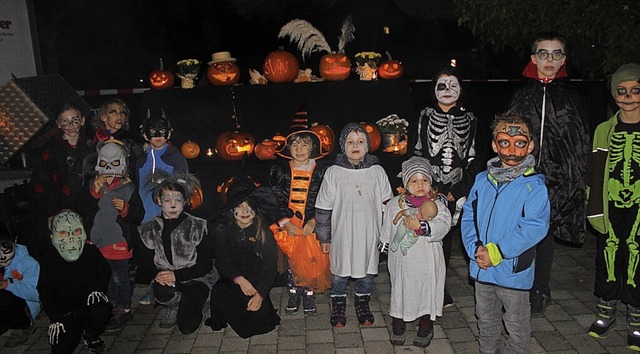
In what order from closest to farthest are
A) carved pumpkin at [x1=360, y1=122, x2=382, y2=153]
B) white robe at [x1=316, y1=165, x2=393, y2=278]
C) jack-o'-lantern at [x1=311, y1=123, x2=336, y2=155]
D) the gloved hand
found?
1. the gloved hand
2. white robe at [x1=316, y1=165, x2=393, y2=278]
3. jack-o'-lantern at [x1=311, y1=123, x2=336, y2=155]
4. carved pumpkin at [x1=360, y1=122, x2=382, y2=153]

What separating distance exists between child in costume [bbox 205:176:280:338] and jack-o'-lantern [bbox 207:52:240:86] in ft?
8.02

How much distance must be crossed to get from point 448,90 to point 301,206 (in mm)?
1852

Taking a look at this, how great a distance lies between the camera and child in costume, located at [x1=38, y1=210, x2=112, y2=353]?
4848 millimetres

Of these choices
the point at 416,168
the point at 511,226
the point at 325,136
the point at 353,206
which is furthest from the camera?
the point at 325,136

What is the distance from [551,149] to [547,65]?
779 mm

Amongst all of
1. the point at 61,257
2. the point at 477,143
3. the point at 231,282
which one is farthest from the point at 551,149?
the point at 61,257

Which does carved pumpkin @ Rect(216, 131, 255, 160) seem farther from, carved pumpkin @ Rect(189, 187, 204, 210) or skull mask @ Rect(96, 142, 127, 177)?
skull mask @ Rect(96, 142, 127, 177)

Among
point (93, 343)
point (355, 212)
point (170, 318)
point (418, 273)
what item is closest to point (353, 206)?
point (355, 212)

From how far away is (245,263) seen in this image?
546cm

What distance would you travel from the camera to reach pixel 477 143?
17.5 feet

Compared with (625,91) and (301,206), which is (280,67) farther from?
(625,91)

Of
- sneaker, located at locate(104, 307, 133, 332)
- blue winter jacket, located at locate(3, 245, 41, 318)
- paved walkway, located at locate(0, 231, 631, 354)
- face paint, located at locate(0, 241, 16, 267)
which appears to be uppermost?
face paint, located at locate(0, 241, 16, 267)

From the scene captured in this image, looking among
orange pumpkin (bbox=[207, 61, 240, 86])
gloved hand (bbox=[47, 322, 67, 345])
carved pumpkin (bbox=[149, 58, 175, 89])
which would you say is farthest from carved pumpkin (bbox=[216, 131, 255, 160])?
gloved hand (bbox=[47, 322, 67, 345])

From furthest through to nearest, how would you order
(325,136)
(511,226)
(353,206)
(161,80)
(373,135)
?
(161,80) < (373,135) < (325,136) < (353,206) < (511,226)
